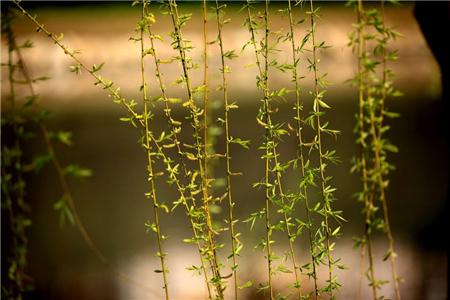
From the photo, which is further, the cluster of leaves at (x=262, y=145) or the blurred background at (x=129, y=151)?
the blurred background at (x=129, y=151)

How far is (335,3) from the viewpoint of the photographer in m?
2.24

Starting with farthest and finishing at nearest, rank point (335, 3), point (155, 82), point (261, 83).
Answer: point (335, 3) < point (155, 82) < point (261, 83)

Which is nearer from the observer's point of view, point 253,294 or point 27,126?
point 27,126

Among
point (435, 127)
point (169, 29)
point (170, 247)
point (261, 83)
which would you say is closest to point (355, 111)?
point (435, 127)

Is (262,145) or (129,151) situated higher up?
(129,151)

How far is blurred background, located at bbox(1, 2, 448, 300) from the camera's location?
200cm

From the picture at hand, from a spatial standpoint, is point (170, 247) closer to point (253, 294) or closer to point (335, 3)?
point (253, 294)

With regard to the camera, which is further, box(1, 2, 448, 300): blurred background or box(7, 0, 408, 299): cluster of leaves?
box(1, 2, 448, 300): blurred background

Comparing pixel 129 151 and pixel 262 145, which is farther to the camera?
pixel 129 151

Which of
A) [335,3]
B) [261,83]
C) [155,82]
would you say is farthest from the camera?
[335,3]

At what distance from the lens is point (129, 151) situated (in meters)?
2.07

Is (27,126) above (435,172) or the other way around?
above

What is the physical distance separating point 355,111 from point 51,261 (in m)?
1.90

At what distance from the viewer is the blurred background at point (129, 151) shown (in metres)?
2.00
